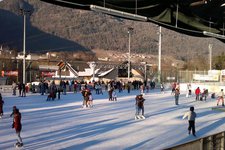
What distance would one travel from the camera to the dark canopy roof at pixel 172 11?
588 centimetres

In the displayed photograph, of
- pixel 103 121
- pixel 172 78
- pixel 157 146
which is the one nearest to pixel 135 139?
pixel 157 146

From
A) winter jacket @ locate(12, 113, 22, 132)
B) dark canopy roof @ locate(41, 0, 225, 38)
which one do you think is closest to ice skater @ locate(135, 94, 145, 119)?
winter jacket @ locate(12, 113, 22, 132)

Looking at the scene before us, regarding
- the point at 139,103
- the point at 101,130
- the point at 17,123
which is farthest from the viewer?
the point at 139,103

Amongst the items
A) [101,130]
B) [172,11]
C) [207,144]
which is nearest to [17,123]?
[101,130]

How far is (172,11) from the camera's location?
684cm

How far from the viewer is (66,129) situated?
1491cm

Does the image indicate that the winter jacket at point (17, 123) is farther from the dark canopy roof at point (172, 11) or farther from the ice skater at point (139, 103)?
the ice skater at point (139, 103)

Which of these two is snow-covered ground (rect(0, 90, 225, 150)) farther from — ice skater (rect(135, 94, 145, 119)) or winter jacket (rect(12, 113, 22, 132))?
winter jacket (rect(12, 113, 22, 132))

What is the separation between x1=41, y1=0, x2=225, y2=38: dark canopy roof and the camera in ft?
19.3

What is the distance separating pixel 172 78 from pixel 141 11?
51.6 metres

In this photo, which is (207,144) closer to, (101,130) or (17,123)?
(17,123)

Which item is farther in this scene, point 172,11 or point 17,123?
point 17,123

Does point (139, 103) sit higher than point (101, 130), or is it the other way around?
point (139, 103)

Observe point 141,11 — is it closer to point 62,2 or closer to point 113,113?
point 62,2
